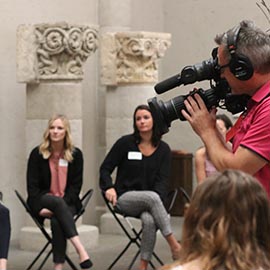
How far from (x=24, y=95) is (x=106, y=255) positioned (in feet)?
6.30

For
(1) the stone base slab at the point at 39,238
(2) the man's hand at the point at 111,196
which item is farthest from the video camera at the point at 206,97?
(1) the stone base slab at the point at 39,238

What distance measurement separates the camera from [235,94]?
3.72 meters

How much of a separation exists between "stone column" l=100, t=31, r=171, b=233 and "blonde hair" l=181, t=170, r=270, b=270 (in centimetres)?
783

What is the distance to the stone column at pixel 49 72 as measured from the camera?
934 centimetres

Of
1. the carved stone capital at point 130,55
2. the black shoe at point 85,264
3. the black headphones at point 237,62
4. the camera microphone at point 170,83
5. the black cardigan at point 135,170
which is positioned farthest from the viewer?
the carved stone capital at point 130,55

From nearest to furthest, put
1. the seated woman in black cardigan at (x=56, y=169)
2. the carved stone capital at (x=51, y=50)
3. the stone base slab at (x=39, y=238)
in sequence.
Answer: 1. the seated woman in black cardigan at (x=56, y=169)
2. the carved stone capital at (x=51, y=50)
3. the stone base slab at (x=39, y=238)

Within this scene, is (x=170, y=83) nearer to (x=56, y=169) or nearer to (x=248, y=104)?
(x=248, y=104)

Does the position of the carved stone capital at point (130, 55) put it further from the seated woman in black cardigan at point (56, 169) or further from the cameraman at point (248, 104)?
the cameraman at point (248, 104)

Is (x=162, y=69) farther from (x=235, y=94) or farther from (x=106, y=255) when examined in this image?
(x=235, y=94)

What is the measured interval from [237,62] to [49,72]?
237 inches

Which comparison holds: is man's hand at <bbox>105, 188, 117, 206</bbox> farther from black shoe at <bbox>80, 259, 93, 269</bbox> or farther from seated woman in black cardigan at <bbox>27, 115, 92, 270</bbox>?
black shoe at <bbox>80, 259, 93, 269</bbox>

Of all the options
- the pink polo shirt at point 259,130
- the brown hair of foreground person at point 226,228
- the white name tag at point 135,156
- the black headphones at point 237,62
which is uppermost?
the black headphones at point 237,62

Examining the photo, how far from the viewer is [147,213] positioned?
27.7ft

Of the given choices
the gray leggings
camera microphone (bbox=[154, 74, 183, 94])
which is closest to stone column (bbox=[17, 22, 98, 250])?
the gray leggings
